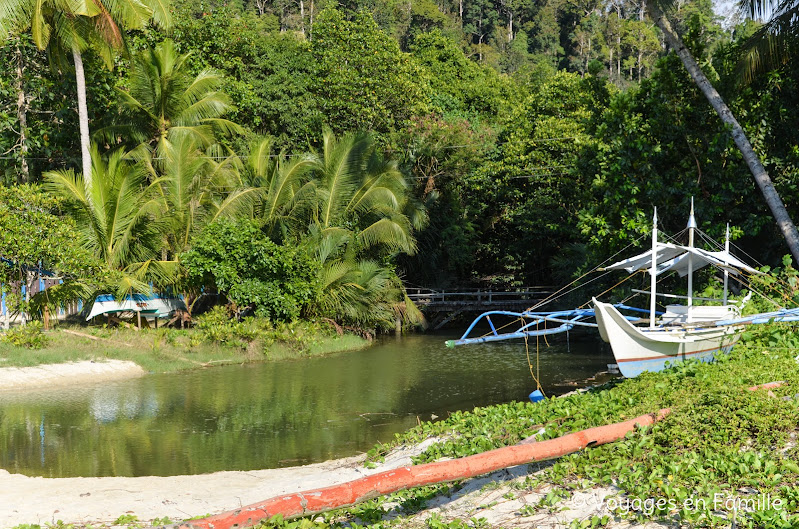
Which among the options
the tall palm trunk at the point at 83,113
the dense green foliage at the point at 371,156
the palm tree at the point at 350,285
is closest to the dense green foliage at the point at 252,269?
the dense green foliage at the point at 371,156

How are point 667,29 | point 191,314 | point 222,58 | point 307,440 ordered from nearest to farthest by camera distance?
point 307,440 → point 667,29 → point 191,314 → point 222,58

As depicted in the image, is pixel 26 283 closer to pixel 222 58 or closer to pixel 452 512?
pixel 222 58

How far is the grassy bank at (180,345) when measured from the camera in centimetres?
1652

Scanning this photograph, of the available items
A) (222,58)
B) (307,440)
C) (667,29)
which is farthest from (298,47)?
(307,440)

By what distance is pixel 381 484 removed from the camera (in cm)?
564

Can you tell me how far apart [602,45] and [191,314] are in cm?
4626

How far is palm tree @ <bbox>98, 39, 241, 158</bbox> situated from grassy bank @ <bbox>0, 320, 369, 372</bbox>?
5976mm

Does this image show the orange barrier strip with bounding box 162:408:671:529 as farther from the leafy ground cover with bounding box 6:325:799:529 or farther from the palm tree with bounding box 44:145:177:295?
the palm tree with bounding box 44:145:177:295

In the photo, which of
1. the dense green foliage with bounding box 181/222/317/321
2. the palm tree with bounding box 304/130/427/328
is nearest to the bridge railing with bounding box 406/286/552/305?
the palm tree with bounding box 304/130/427/328

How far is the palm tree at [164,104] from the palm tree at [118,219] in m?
2.41

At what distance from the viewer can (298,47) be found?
105 ft

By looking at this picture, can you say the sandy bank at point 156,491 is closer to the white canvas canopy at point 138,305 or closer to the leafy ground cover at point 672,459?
the leafy ground cover at point 672,459

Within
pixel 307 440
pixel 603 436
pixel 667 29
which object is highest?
pixel 667 29

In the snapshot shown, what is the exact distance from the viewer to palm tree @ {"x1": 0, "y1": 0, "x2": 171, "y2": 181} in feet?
57.7
